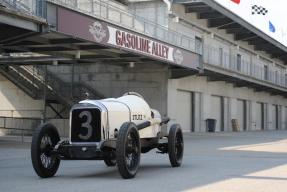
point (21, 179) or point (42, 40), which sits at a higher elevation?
point (42, 40)

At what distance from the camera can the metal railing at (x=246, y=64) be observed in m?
42.5

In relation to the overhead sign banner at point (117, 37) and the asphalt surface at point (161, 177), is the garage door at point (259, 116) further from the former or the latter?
the asphalt surface at point (161, 177)

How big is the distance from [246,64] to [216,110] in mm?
7149

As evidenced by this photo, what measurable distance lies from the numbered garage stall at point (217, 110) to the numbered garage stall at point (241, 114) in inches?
179

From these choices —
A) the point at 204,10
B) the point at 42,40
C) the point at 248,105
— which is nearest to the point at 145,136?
the point at 42,40

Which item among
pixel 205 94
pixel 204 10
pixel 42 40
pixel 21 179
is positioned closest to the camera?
pixel 21 179

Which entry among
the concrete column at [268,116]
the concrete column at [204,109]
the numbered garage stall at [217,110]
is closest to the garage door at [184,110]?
the concrete column at [204,109]

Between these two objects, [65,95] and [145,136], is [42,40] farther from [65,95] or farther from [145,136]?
[145,136]

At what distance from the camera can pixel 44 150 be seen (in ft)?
39.9

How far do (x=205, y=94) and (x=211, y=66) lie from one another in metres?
4.95

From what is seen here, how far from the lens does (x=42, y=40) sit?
25469 millimetres

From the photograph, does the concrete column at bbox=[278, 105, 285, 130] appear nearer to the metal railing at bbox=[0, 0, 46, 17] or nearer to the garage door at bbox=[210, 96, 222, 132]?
the garage door at bbox=[210, 96, 222, 132]

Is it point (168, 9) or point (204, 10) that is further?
point (204, 10)

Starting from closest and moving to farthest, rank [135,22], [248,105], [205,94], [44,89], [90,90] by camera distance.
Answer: [135,22], [44,89], [90,90], [205,94], [248,105]
